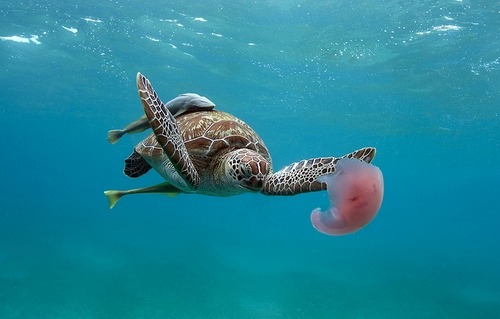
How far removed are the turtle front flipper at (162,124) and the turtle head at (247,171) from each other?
37 cm

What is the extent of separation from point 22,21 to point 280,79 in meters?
12.7

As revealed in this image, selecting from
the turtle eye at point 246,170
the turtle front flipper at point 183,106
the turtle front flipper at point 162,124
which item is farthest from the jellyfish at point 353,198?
the turtle front flipper at point 183,106

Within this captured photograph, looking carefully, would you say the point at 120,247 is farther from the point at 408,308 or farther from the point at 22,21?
the point at 408,308

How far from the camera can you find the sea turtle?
2959 mm

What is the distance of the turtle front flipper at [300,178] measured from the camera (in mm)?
3086

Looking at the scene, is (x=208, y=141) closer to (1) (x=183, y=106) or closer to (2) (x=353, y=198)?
(1) (x=183, y=106)

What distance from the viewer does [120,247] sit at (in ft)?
67.3

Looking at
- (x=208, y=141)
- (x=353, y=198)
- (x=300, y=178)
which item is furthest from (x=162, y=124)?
(x=353, y=198)

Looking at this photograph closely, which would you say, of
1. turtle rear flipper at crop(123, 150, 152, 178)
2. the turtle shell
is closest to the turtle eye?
the turtle shell

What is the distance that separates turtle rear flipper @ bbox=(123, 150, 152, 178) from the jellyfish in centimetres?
312

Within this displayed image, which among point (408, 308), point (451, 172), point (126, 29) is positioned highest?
point (451, 172)

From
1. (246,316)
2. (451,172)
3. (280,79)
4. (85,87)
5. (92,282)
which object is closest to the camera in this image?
(246,316)

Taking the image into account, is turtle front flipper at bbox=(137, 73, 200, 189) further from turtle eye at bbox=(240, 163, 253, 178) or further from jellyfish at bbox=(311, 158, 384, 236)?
jellyfish at bbox=(311, 158, 384, 236)

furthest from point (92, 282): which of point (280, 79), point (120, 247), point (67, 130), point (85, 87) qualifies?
point (67, 130)
